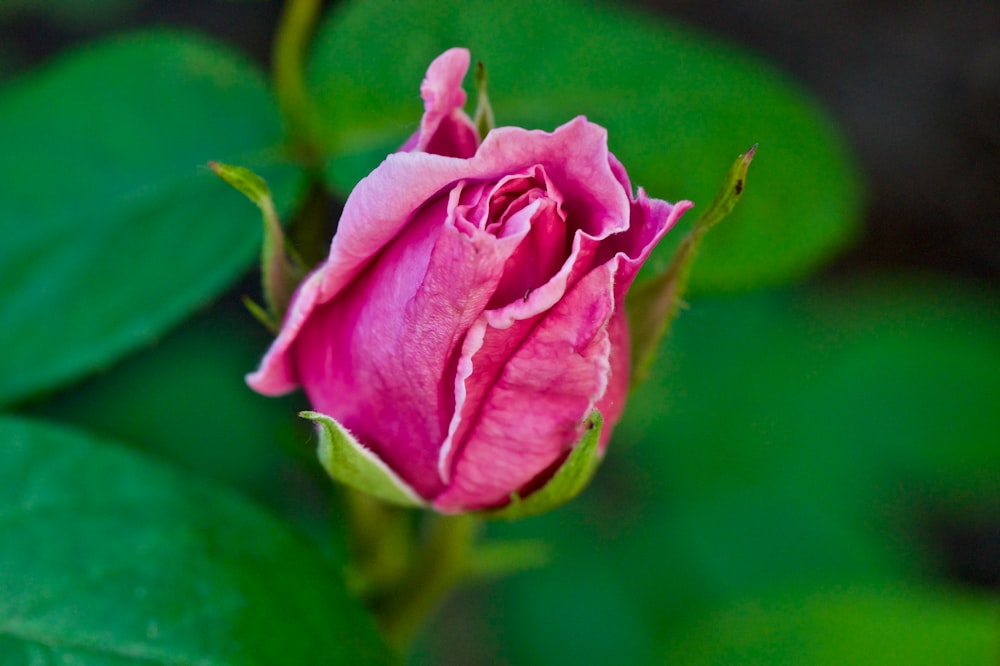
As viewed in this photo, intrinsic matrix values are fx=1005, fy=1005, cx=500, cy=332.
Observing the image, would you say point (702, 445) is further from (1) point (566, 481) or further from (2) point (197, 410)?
(1) point (566, 481)

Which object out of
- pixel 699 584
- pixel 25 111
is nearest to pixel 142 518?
pixel 25 111

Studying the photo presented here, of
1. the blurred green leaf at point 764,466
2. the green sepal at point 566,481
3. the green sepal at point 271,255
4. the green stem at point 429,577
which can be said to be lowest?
the blurred green leaf at point 764,466

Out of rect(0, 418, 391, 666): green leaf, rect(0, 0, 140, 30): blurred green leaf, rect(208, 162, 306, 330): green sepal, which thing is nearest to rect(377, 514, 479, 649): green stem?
rect(0, 418, 391, 666): green leaf

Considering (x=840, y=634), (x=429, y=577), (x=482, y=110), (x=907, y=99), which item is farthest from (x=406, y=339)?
(x=907, y=99)

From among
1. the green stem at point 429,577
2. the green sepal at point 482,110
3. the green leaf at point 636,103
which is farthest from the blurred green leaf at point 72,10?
the green sepal at point 482,110

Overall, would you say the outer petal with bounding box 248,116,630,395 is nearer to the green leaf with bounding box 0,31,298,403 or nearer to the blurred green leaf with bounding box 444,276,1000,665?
the green leaf with bounding box 0,31,298,403

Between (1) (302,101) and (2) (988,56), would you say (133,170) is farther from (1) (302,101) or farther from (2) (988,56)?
(2) (988,56)

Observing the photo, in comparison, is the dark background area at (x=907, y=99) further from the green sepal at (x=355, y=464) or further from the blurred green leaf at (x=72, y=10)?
the green sepal at (x=355, y=464)
